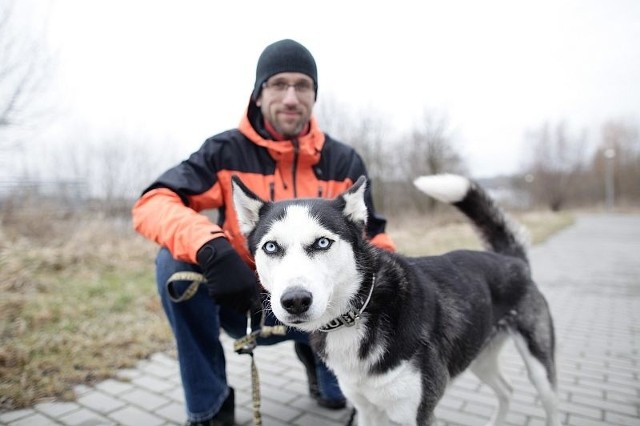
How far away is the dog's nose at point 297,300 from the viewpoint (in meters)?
1.48

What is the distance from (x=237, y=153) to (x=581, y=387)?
3208mm

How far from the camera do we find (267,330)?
2.42m

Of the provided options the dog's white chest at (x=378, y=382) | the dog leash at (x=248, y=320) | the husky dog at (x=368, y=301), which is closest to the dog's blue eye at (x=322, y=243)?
the husky dog at (x=368, y=301)

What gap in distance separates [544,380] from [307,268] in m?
1.78

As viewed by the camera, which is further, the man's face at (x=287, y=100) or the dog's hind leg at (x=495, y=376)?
the man's face at (x=287, y=100)

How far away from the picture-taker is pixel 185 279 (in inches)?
92.3

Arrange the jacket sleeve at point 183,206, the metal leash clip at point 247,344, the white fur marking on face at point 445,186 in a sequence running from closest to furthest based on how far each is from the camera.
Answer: the jacket sleeve at point 183,206
the metal leash clip at point 247,344
the white fur marking on face at point 445,186

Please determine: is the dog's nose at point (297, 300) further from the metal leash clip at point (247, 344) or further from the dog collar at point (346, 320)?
the metal leash clip at point (247, 344)

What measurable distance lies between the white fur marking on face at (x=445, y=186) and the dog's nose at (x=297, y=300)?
4.57ft

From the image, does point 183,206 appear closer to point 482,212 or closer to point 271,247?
point 271,247

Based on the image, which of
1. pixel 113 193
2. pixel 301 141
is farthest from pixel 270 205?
pixel 113 193

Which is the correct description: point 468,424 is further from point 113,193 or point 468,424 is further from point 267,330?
point 113,193

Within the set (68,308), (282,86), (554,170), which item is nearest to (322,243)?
(282,86)

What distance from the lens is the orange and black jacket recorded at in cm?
248
